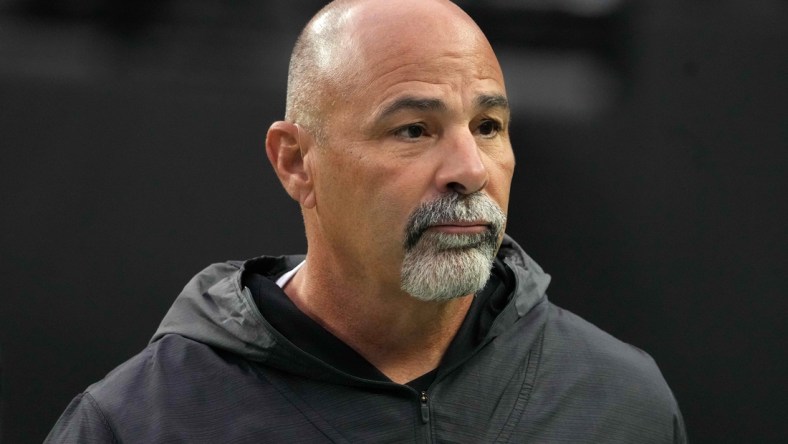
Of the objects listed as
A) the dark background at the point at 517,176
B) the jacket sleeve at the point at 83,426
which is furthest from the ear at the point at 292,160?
the dark background at the point at 517,176

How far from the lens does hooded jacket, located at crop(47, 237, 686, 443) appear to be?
1.89 meters

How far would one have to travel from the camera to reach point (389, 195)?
6.10ft

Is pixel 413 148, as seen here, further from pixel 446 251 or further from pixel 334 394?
pixel 334 394

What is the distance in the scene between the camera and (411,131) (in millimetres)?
1881

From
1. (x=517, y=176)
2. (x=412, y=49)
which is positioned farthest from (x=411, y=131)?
(x=517, y=176)

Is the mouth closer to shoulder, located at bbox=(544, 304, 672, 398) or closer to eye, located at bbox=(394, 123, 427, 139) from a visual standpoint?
eye, located at bbox=(394, 123, 427, 139)

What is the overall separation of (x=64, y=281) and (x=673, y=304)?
1.49 meters

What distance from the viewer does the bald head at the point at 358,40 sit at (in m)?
1.90

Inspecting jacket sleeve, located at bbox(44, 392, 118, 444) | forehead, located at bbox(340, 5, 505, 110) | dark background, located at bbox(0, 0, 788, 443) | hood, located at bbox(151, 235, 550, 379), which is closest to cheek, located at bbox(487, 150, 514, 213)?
forehead, located at bbox(340, 5, 505, 110)

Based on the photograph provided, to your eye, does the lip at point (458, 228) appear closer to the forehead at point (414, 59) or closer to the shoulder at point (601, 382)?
the forehead at point (414, 59)

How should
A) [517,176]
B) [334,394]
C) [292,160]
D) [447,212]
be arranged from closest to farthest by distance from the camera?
[447,212]
[334,394]
[292,160]
[517,176]

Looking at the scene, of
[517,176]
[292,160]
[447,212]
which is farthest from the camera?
[517,176]

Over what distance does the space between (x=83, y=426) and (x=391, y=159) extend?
27.1 inches

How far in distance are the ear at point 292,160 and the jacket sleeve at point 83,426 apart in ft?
1.68
